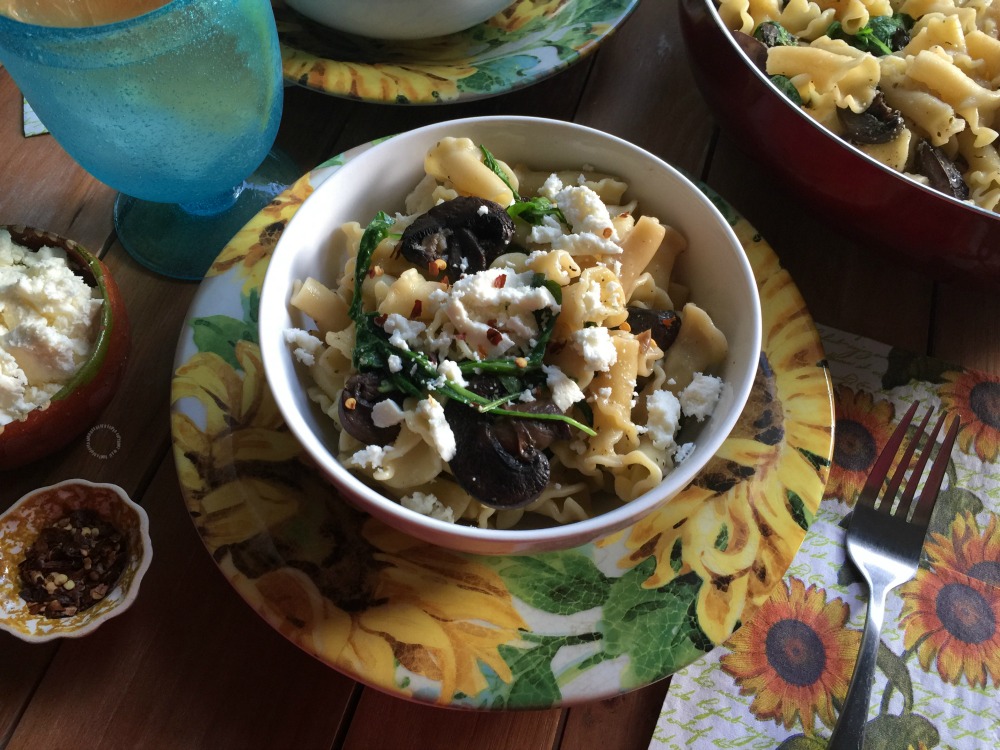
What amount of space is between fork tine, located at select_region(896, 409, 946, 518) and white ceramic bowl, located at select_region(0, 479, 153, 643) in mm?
1098

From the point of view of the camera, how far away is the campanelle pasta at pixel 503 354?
37.1 inches

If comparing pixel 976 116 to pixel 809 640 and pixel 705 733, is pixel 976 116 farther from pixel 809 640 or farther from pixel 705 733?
pixel 705 733

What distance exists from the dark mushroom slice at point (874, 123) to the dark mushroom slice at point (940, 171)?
66 mm

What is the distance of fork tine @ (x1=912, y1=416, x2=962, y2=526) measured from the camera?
1.17 metres

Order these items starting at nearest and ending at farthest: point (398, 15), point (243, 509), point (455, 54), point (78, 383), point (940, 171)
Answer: point (243, 509) → point (78, 383) → point (940, 171) → point (398, 15) → point (455, 54)

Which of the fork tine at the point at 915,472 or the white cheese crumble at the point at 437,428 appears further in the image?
the fork tine at the point at 915,472

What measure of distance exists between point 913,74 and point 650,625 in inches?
42.1

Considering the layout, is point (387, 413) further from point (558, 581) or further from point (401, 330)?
point (558, 581)

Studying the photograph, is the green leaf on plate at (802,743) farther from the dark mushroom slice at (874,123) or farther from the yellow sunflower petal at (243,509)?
the dark mushroom slice at (874,123)

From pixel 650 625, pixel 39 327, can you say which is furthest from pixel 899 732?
pixel 39 327

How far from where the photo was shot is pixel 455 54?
1.62 meters

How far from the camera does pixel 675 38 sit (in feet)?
5.77

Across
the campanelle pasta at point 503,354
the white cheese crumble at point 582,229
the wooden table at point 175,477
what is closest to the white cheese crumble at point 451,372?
the campanelle pasta at point 503,354

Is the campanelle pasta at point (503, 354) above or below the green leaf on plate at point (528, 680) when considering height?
above
